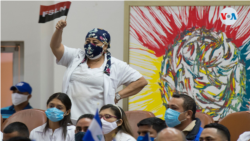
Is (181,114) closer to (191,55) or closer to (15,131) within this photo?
(15,131)

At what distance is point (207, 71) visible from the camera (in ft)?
14.4

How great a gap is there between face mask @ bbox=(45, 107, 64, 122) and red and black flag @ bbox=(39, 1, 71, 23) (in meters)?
0.87

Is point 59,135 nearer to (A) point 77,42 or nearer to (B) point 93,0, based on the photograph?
(A) point 77,42

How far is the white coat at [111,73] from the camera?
306 cm

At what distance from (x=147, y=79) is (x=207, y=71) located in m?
0.81

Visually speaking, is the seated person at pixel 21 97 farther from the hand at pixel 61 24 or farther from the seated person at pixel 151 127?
the seated person at pixel 151 127

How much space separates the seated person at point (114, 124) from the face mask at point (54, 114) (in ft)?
1.34

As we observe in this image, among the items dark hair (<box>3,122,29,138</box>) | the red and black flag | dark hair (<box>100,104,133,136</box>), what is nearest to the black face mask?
dark hair (<box>100,104,133,136</box>)

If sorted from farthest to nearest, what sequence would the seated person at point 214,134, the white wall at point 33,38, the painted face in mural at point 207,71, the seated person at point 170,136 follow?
the white wall at point 33,38
the painted face in mural at point 207,71
the seated person at point 214,134
the seated person at point 170,136

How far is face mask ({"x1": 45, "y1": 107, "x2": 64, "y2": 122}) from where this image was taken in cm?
295

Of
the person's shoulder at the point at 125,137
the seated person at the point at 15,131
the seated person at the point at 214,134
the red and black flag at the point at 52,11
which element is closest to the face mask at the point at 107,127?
the person's shoulder at the point at 125,137

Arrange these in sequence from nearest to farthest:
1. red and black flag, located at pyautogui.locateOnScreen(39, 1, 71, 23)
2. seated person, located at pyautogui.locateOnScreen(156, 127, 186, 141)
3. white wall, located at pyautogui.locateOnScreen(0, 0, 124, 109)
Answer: seated person, located at pyautogui.locateOnScreen(156, 127, 186, 141)
red and black flag, located at pyautogui.locateOnScreen(39, 1, 71, 23)
white wall, located at pyautogui.locateOnScreen(0, 0, 124, 109)

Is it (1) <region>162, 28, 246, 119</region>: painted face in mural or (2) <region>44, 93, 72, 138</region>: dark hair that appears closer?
(2) <region>44, 93, 72, 138</region>: dark hair

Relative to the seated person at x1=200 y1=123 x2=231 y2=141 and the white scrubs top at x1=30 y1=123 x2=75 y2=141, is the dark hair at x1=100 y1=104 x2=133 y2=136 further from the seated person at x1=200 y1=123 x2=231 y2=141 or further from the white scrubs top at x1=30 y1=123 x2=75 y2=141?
the seated person at x1=200 y1=123 x2=231 y2=141
